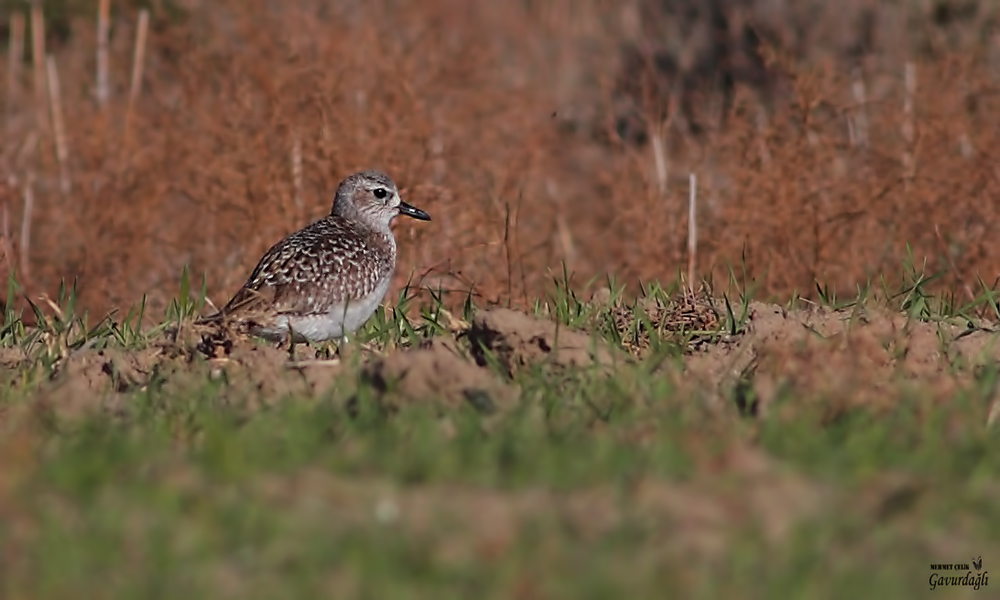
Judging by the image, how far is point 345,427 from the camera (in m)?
5.55

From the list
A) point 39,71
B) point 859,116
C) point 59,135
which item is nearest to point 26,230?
point 59,135

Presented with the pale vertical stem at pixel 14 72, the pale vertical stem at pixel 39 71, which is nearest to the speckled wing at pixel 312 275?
the pale vertical stem at pixel 39 71

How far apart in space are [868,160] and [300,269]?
4.26 m

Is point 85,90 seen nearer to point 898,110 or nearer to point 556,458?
point 898,110

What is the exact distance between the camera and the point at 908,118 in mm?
10898

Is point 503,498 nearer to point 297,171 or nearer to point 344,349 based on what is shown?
point 344,349

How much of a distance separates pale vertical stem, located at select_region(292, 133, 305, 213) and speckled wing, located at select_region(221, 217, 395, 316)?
1893mm

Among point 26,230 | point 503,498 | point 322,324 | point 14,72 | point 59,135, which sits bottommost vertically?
point 503,498

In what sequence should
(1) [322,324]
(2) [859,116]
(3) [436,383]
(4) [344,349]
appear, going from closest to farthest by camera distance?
(3) [436,383], (4) [344,349], (1) [322,324], (2) [859,116]

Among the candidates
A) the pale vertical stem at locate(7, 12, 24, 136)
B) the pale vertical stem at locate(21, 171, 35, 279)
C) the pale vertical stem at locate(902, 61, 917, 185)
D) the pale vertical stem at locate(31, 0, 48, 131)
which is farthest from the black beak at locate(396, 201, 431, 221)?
the pale vertical stem at locate(7, 12, 24, 136)

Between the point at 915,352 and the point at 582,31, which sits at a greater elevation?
the point at 582,31

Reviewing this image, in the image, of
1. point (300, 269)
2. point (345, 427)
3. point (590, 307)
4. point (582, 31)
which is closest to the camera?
point (345, 427)

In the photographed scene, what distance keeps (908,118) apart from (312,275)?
4.42m

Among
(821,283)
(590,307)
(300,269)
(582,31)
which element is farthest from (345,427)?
(582,31)
